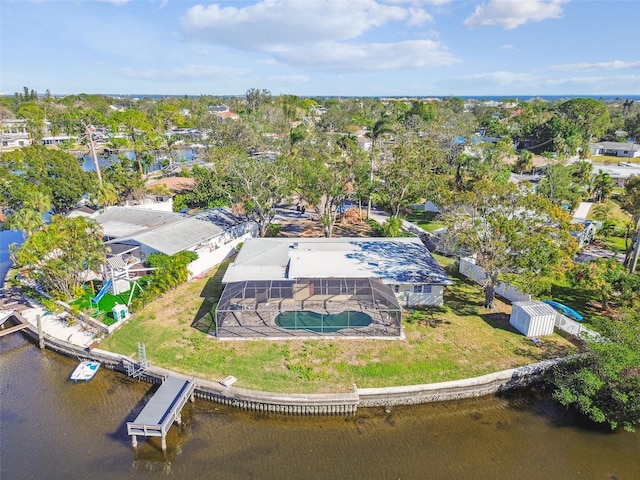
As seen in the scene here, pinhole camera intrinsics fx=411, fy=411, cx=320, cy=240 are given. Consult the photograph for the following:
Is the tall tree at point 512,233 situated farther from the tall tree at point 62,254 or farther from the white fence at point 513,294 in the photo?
the tall tree at point 62,254

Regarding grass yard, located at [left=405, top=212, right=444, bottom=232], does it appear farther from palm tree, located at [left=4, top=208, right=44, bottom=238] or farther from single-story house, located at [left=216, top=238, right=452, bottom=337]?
palm tree, located at [left=4, top=208, right=44, bottom=238]

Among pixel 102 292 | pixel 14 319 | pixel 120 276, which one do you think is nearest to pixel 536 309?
pixel 120 276

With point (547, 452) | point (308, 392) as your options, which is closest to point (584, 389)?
point (547, 452)

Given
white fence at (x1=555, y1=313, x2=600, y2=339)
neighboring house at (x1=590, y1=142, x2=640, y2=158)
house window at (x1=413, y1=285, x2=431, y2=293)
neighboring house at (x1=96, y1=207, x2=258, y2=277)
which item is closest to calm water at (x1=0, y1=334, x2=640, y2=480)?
white fence at (x1=555, y1=313, x2=600, y2=339)

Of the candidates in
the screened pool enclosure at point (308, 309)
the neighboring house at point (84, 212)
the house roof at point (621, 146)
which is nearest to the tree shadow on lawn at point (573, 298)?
the screened pool enclosure at point (308, 309)

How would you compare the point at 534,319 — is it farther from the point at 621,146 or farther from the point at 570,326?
the point at 621,146

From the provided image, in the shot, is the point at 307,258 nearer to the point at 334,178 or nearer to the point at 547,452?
the point at 334,178
